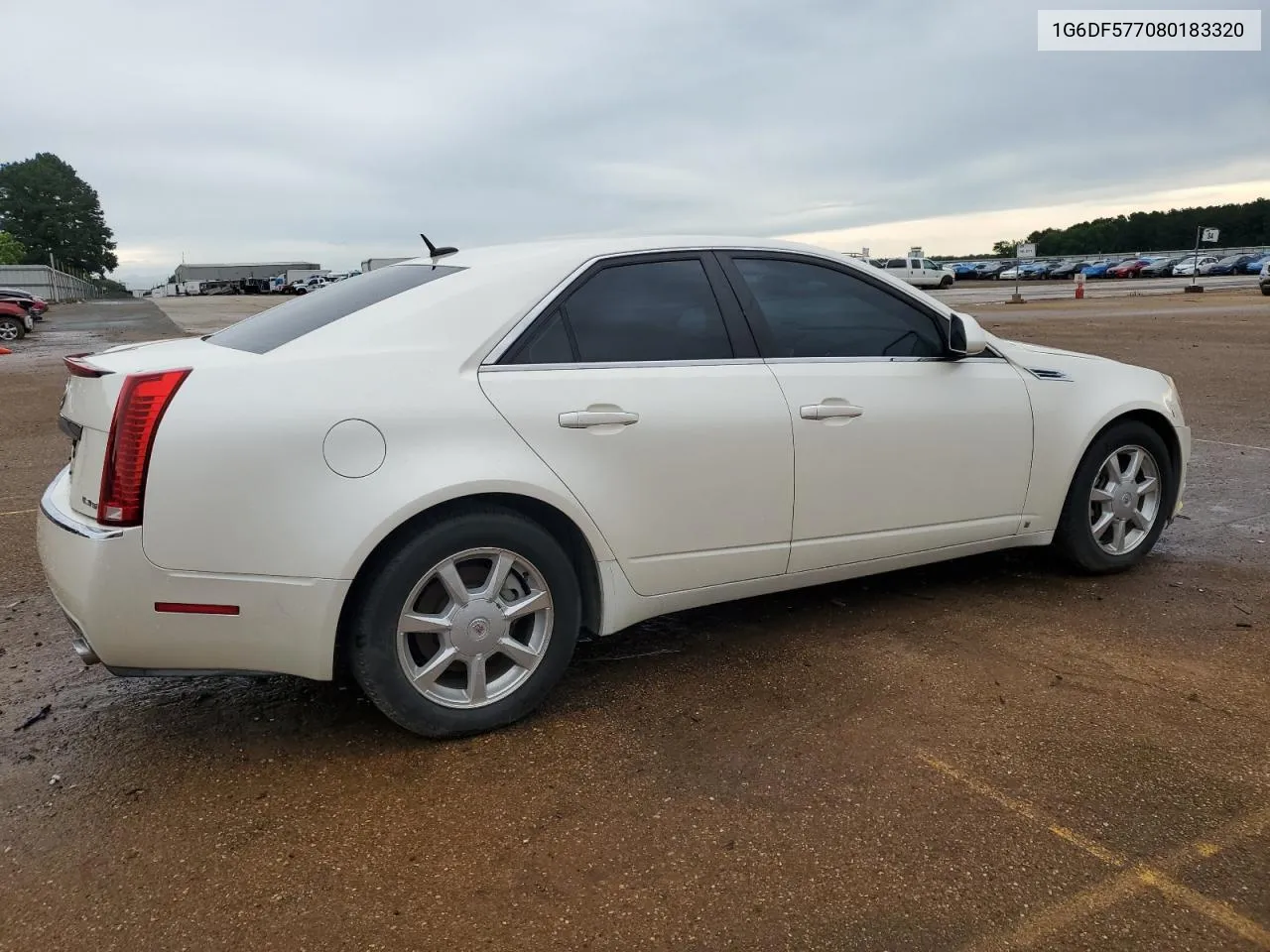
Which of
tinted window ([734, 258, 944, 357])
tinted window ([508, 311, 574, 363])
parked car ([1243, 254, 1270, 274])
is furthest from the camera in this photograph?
parked car ([1243, 254, 1270, 274])

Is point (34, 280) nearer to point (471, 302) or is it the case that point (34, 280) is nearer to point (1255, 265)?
point (471, 302)

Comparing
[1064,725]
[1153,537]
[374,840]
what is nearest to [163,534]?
[374,840]

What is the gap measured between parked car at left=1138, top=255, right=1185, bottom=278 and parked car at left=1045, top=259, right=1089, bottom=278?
4549 millimetres

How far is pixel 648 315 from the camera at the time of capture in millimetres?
3613

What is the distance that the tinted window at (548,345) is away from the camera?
3.35 metres

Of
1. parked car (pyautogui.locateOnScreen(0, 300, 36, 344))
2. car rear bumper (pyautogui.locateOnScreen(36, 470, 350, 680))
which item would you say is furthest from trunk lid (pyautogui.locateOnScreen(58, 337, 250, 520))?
parked car (pyautogui.locateOnScreen(0, 300, 36, 344))

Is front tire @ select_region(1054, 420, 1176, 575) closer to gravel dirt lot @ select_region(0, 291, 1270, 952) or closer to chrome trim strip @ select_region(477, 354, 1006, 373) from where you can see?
gravel dirt lot @ select_region(0, 291, 1270, 952)

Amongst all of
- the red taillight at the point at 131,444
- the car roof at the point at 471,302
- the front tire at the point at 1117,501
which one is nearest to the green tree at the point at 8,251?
the car roof at the point at 471,302

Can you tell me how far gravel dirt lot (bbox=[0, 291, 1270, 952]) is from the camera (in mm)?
2387

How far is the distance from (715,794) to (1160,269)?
230 ft

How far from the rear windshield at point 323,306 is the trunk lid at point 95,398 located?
0.52ft

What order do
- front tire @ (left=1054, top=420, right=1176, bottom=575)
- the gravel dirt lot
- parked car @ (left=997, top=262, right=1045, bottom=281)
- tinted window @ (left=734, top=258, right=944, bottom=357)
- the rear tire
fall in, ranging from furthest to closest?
parked car @ (left=997, top=262, right=1045, bottom=281), the rear tire, front tire @ (left=1054, top=420, right=1176, bottom=575), tinted window @ (left=734, top=258, right=944, bottom=357), the gravel dirt lot

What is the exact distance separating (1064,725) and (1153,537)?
6.66ft

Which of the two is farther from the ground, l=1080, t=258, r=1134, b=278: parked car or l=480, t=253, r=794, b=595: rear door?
l=1080, t=258, r=1134, b=278: parked car
